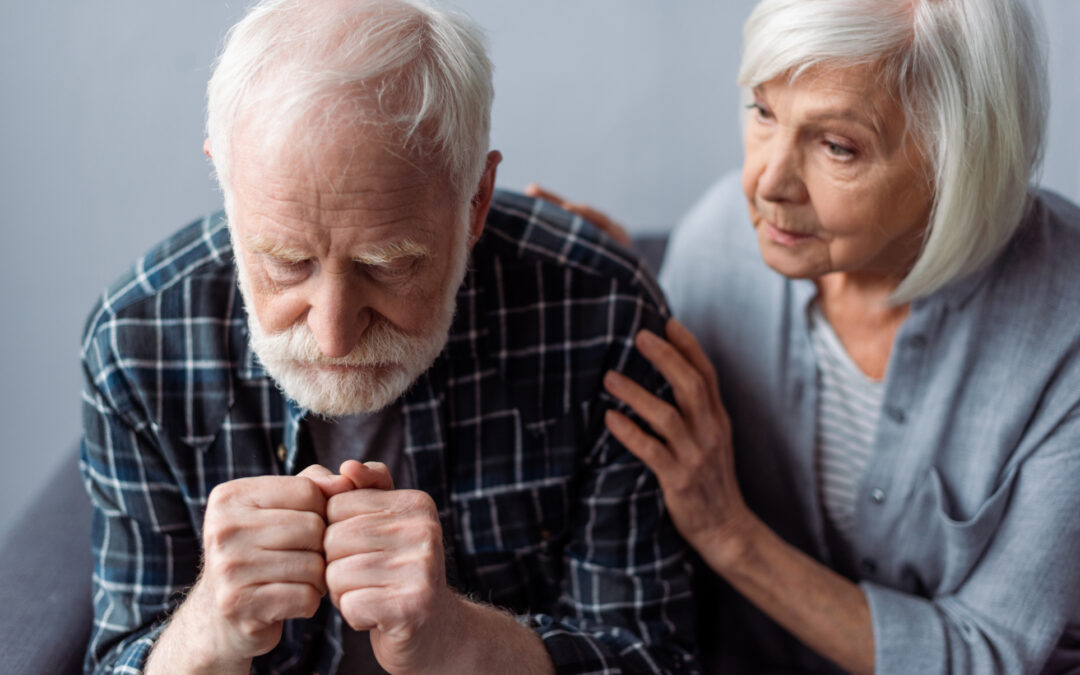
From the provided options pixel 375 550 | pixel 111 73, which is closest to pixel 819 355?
pixel 375 550

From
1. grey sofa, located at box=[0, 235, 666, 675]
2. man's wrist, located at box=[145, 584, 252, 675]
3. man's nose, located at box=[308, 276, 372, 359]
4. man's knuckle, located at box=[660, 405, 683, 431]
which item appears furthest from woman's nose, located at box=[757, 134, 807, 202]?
grey sofa, located at box=[0, 235, 666, 675]

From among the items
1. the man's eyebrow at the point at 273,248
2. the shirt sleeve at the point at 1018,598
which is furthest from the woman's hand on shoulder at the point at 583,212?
the shirt sleeve at the point at 1018,598

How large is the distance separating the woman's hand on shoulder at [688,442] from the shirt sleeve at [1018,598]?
0.26m

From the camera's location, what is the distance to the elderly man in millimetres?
1048

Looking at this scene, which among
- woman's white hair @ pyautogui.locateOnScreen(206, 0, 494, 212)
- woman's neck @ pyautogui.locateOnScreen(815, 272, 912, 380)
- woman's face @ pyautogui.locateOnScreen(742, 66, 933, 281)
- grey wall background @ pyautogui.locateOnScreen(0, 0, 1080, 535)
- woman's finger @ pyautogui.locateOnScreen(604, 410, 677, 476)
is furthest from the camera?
grey wall background @ pyautogui.locateOnScreen(0, 0, 1080, 535)

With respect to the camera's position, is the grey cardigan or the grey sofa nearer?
the grey sofa

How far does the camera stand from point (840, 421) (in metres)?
1.60

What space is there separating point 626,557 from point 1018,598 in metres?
0.56

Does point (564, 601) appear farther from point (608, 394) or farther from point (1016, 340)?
point (1016, 340)

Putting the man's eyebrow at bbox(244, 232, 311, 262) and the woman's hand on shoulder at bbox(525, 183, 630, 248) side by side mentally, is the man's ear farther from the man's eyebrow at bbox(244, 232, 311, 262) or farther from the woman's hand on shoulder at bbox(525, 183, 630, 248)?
the woman's hand on shoulder at bbox(525, 183, 630, 248)

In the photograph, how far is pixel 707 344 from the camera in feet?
5.63

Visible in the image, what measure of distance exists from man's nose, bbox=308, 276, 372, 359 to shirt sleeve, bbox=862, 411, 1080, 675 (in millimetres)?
883

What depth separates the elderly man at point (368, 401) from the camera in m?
1.05

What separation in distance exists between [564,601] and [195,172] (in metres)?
1.33
